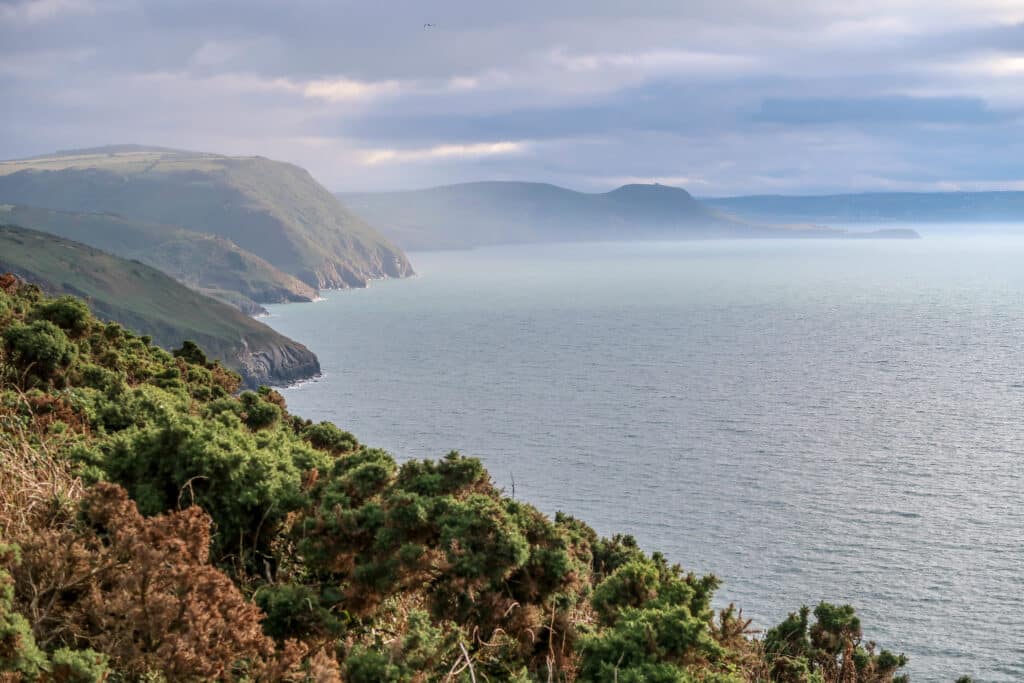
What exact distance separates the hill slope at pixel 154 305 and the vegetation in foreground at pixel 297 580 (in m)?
146

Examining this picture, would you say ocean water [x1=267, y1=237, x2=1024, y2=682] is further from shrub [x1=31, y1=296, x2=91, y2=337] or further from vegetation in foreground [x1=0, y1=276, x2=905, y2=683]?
vegetation in foreground [x1=0, y1=276, x2=905, y2=683]

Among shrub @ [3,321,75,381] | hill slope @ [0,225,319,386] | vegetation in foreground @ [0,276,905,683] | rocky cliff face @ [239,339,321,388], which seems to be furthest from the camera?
hill slope @ [0,225,319,386]

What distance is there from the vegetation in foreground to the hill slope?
5731 inches

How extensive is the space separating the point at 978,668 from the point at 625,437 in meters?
50.8

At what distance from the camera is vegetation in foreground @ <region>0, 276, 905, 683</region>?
6.95m

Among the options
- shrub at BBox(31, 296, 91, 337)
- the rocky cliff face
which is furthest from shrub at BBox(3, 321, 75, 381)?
the rocky cliff face

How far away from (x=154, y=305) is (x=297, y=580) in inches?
7112

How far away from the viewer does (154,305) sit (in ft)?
587

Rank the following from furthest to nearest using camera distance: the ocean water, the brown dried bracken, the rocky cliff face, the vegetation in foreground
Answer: the rocky cliff face < the ocean water < the vegetation in foreground < the brown dried bracken

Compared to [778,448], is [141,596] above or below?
above

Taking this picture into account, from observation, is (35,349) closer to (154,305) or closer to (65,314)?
(65,314)

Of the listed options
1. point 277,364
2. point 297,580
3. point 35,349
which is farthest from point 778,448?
point 277,364

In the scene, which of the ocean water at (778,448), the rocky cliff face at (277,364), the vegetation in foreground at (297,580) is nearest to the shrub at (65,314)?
the vegetation in foreground at (297,580)

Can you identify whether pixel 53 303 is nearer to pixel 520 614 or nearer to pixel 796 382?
pixel 520 614
